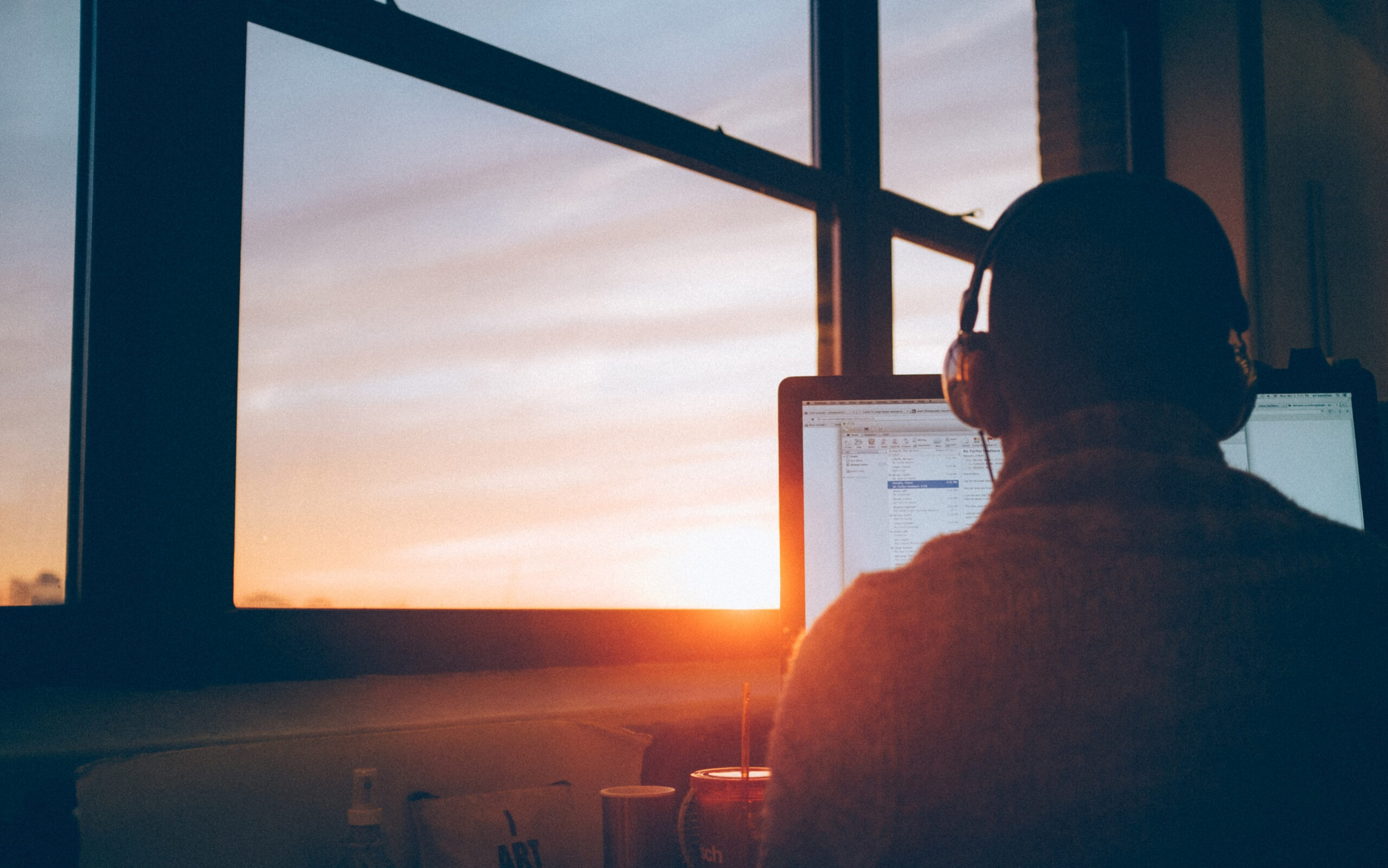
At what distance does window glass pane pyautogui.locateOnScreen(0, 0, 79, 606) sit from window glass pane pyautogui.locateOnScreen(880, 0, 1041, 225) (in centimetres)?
157

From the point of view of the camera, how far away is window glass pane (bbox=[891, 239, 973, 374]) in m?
2.22

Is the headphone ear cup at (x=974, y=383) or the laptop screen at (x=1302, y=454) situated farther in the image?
the laptop screen at (x=1302, y=454)

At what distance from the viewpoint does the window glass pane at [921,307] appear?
87.4 inches

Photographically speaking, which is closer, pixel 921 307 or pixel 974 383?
pixel 974 383

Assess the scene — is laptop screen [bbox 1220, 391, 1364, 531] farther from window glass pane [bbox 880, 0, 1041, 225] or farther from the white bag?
window glass pane [bbox 880, 0, 1041, 225]

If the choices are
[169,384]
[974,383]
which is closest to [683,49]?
[169,384]

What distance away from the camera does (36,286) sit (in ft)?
3.53

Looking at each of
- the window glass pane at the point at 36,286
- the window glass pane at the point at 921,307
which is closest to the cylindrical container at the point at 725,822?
the window glass pane at the point at 36,286

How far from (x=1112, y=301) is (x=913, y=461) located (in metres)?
0.58

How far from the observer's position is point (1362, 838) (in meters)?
0.53

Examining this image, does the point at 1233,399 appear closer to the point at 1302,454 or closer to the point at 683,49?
the point at 1302,454

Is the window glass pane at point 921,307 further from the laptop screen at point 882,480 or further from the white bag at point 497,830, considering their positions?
the white bag at point 497,830

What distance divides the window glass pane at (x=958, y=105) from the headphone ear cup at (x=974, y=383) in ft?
4.37

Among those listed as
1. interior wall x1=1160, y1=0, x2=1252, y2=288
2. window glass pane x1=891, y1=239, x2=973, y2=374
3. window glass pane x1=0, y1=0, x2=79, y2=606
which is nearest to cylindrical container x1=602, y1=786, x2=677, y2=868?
window glass pane x1=0, y1=0, x2=79, y2=606
